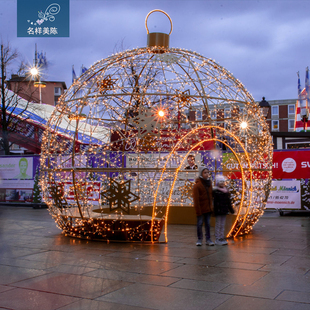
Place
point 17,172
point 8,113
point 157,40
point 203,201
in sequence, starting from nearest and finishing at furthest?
1. point 203,201
2. point 157,40
3. point 17,172
4. point 8,113

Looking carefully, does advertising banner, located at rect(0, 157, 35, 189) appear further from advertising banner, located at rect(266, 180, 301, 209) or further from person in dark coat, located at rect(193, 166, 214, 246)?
person in dark coat, located at rect(193, 166, 214, 246)

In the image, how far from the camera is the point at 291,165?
42.7 feet

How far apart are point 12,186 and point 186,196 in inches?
357

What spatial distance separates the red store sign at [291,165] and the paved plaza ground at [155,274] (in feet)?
15.8

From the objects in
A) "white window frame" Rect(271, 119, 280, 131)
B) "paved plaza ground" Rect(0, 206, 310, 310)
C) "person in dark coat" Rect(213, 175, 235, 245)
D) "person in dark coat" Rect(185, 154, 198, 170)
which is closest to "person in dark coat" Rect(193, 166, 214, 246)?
"person in dark coat" Rect(213, 175, 235, 245)

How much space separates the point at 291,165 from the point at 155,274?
9003 mm

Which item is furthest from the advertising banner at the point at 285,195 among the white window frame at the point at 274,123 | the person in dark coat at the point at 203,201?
the white window frame at the point at 274,123

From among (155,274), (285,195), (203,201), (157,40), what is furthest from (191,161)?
(155,274)

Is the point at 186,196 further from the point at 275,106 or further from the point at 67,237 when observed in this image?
the point at 275,106

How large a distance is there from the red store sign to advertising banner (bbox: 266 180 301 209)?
229mm

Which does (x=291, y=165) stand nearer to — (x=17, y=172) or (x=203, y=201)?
(x=203, y=201)

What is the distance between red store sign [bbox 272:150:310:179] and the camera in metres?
12.8

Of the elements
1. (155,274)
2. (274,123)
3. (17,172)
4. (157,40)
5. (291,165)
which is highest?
(274,123)

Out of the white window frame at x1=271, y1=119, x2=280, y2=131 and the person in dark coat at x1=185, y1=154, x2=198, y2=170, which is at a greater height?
the white window frame at x1=271, y1=119, x2=280, y2=131
